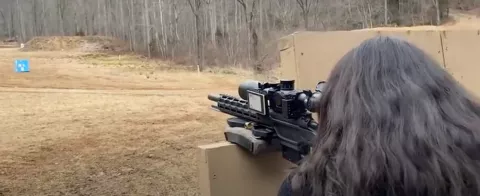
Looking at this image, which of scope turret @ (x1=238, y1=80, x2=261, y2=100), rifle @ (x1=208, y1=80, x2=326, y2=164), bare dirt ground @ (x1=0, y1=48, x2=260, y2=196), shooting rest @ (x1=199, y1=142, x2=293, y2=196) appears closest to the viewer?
rifle @ (x1=208, y1=80, x2=326, y2=164)

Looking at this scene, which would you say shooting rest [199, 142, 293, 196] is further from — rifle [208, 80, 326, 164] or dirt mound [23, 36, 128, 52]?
dirt mound [23, 36, 128, 52]

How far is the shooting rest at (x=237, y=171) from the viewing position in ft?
9.01

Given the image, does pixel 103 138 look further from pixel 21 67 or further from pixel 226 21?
pixel 226 21

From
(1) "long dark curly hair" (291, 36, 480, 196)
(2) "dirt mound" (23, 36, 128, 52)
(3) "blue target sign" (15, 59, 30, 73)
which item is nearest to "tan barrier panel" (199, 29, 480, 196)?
(1) "long dark curly hair" (291, 36, 480, 196)

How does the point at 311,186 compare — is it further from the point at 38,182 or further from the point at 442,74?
the point at 38,182

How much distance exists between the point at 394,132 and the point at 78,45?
108 feet

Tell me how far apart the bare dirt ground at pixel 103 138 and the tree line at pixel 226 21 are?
10.1 meters

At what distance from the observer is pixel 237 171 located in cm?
280

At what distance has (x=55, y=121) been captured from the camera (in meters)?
8.65

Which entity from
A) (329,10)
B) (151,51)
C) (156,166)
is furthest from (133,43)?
(156,166)

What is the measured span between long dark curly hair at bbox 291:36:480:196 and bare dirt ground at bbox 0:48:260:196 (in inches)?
158

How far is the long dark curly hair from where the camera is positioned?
1.03m

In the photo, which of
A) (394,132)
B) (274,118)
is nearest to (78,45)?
(274,118)

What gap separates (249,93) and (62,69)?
17.5 meters
